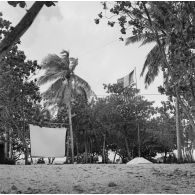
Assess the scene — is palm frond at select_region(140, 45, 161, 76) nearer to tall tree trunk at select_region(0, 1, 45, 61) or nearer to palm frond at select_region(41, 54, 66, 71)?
palm frond at select_region(41, 54, 66, 71)

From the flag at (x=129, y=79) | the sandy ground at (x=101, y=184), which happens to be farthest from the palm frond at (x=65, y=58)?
the sandy ground at (x=101, y=184)

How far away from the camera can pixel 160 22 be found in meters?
11.0

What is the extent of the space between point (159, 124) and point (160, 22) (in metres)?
31.7

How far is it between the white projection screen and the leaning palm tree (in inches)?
358

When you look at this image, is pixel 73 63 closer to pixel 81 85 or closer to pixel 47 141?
pixel 81 85

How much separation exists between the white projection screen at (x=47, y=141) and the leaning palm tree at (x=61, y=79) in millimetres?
9084

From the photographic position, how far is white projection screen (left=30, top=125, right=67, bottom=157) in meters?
25.0

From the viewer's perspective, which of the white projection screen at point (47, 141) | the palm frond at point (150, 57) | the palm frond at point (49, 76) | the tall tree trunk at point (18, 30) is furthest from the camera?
the palm frond at point (49, 76)

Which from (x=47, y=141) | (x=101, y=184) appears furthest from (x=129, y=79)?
(x=101, y=184)

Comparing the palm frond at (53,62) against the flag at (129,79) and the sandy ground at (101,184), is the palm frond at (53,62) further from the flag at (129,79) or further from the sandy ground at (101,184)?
the sandy ground at (101,184)

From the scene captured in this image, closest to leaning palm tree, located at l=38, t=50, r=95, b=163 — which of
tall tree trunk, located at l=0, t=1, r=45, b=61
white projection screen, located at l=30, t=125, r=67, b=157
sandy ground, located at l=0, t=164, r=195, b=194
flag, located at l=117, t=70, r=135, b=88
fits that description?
flag, located at l=117, t=70, r=135, b=88

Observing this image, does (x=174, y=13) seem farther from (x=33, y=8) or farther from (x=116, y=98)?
(x=116, y=98)

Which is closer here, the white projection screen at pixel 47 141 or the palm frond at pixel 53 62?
the white projection screen at pixel 47 141

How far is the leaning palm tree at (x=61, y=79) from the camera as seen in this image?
117 feet
